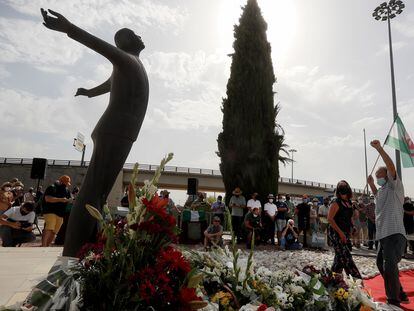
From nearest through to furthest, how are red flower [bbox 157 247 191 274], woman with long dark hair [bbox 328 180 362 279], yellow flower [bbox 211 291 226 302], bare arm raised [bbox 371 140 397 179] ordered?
red flower [bbox 157 247 191 274], yellow flower [bbox 211 291 226 302], bare arm raised [bbox 371 140 397 179], woman with long dark hair [bbox 328 180 362 279]

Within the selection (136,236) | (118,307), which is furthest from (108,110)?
(118,307)

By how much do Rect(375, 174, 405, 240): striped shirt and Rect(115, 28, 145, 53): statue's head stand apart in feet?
11.5

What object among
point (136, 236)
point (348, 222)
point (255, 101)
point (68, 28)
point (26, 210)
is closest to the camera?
point (136, 236)

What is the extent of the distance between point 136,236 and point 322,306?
4.41 feet

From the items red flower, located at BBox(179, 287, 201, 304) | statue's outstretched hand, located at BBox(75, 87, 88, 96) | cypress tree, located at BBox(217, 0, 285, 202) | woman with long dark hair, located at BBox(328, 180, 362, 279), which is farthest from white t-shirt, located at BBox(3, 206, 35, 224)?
cypress tree, located at BBox(217, 0, 285, 202)

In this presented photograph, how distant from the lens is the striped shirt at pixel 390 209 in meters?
4.02

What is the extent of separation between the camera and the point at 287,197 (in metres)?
12.9

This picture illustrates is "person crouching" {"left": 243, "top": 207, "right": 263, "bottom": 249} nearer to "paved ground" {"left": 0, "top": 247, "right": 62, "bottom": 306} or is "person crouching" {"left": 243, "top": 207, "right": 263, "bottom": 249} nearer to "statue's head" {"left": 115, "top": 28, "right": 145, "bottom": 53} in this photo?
"paved ground" {"left": 0, "top": 247, "right": 62, "bottom": 306}

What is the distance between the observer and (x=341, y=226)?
451 cm

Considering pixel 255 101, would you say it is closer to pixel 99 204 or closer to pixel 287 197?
pixel 287 197

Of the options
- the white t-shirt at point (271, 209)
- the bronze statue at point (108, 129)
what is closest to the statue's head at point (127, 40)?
the bronze statue at point (108, 129)

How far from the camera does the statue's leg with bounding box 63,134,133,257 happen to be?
2.98 metres

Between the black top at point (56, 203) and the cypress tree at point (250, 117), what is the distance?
1054cm

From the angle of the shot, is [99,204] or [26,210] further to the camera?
[26,210]
